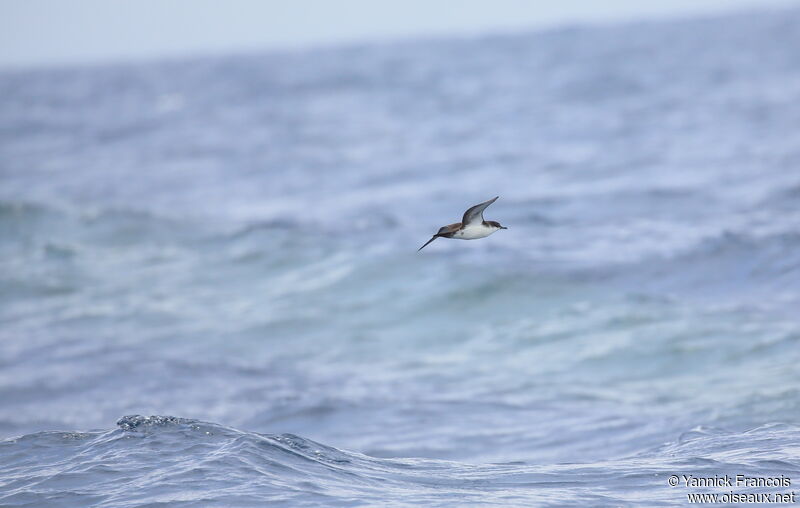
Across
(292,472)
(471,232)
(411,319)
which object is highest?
(411,319)

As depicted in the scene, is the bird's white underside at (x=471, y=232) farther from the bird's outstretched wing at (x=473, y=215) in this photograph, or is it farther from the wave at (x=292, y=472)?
the wave at (x=292, y=472)

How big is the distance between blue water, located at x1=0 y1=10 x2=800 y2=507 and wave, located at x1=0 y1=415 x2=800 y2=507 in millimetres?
31

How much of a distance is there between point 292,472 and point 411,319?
863 cm

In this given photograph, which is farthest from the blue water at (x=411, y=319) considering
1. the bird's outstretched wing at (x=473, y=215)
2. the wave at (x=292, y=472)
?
the bird's outstretched wing at (x=473, y=215)

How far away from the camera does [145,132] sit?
4859cm

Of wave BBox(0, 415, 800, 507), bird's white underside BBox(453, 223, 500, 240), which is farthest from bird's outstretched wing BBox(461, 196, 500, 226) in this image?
wave BBox(0, 415, 800, 507)

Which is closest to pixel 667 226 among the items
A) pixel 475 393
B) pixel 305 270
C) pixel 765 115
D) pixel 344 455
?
pixel 305 270

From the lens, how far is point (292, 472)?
821cm

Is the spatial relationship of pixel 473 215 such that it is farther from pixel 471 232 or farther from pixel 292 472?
pixel 292 472

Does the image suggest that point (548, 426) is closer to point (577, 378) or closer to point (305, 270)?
point (577, 378)

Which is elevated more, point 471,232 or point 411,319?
point 411,319

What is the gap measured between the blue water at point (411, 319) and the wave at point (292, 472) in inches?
1.2

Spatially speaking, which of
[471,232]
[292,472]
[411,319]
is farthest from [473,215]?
[411,319]

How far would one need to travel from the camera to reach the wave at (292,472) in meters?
7.68
